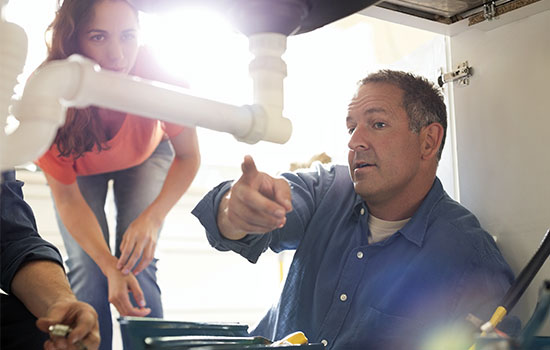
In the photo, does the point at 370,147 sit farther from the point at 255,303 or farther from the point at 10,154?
the point at 255,303

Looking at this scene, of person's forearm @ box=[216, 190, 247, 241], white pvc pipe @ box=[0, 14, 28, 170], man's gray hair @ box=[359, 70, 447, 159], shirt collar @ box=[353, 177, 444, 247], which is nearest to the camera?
white pvc pipe @ box=[0, 14, 28, 170]

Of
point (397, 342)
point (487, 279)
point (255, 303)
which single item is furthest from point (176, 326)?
point (255, 303)

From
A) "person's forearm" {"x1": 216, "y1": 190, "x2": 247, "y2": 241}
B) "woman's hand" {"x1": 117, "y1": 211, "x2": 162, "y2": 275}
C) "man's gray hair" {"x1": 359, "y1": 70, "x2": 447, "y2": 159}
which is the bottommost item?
"woman's hand" {"x1": 117, "y1": 211, "x2": 162, "y2": 275}

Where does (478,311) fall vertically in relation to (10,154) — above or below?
below

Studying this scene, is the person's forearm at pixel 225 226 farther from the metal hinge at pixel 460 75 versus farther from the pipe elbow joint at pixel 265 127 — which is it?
the metal hinge at pixel 460 75

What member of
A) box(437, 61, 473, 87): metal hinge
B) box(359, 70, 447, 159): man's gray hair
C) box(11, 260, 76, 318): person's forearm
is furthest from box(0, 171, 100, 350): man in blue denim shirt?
box(437, 61, 473, 87): metal hinge

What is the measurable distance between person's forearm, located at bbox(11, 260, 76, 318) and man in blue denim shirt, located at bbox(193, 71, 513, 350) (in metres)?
0.21

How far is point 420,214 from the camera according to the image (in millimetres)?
932

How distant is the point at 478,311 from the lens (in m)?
0.82

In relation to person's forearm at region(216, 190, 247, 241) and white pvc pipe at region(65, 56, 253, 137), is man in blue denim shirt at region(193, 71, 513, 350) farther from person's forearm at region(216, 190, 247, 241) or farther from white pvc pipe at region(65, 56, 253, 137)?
white pvc pipe at region(65, 56, 253, 137)

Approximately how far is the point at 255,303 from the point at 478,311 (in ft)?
3.22

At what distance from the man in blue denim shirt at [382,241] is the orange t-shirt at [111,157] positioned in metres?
0.37

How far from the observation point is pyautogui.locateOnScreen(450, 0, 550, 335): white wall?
93cm

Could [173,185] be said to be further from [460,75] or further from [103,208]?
[460,75]
